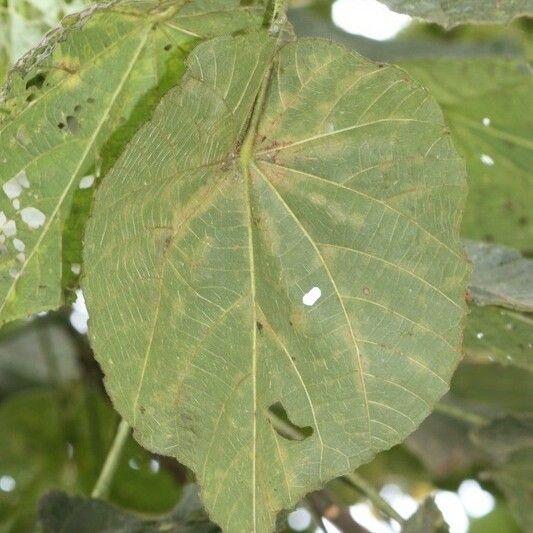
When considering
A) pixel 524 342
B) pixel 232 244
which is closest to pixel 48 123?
pixel 232 244

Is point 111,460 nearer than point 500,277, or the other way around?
point 500,277

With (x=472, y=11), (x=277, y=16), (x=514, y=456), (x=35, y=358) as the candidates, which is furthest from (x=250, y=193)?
(x=35, y=358)

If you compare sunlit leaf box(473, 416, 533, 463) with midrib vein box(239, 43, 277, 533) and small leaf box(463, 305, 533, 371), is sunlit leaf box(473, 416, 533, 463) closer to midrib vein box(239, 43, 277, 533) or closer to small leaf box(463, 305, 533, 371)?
small leaf box(463, 305, 533, 371)

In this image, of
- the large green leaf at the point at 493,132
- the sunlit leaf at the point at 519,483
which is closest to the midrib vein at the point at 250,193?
the large green leaf at the point at 493,132

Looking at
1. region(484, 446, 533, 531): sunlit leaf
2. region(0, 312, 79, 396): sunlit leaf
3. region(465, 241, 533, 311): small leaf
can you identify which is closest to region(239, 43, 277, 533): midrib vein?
region(465, 241, 533, 311): small leaf

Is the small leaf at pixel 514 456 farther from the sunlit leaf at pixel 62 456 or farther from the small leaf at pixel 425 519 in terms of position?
the sunlit leaf at pixel 62 456

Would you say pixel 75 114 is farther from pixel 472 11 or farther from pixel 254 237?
pixel 472 11
